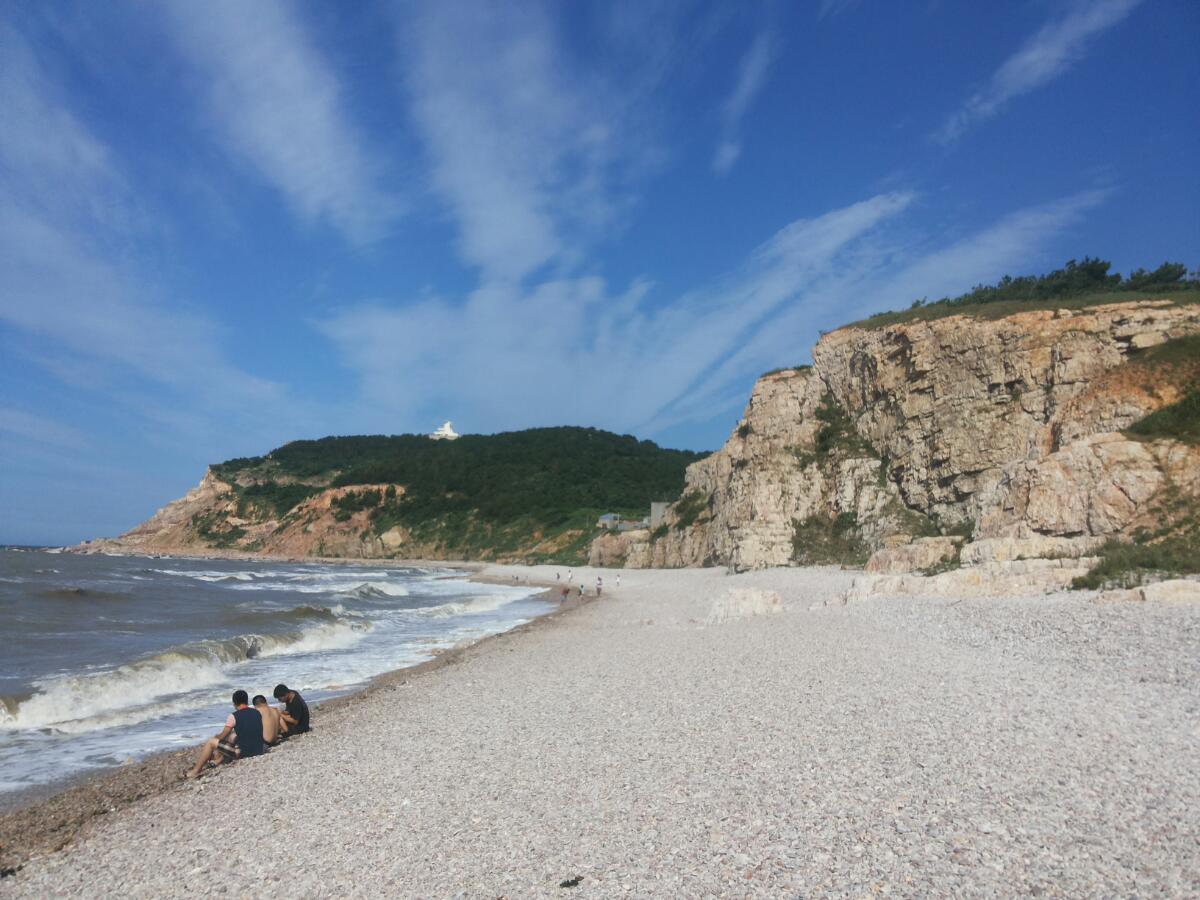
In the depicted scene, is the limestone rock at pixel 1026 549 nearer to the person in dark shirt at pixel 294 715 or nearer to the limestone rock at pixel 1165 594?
the limestone rock at pixel 1165 594

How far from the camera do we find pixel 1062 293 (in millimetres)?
44438

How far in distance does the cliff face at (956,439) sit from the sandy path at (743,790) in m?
10.8

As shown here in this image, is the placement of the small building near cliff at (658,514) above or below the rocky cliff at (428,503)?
below

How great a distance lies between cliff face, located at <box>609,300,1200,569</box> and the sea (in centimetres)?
1635

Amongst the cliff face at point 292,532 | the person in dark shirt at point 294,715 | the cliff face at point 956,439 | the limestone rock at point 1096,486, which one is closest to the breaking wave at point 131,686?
the person in dark shirt at point 294,715

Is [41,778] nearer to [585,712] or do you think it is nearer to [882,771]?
[585,712]

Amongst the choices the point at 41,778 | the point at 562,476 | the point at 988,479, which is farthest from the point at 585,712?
the point at 562,476

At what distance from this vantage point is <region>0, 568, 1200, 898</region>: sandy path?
4262mm

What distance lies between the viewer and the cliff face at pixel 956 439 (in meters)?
20.1

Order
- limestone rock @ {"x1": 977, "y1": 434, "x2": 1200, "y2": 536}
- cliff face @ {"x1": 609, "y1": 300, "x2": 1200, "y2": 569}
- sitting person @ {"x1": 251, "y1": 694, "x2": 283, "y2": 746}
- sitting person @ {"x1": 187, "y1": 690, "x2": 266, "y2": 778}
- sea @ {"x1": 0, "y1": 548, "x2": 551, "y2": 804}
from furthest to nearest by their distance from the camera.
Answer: cliff face @ {"x1": 609, "y1": 300, "x2": 1200, "y2": 569} → limestone rock @ {"x1": 977, "y1": 434, "x2": 1200, "y2": 536} → sea @ {"x1": 0, "y1": 548, "x2": 551, "y2": 804} → sitting person @ {"x1": 251, "y1": 694, "x2": 283, "y2": 746} → sitting person @ {"x1": 187, "y1": 690, "x2": 266, "y2": 778}

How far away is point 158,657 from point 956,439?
3185 centimetres

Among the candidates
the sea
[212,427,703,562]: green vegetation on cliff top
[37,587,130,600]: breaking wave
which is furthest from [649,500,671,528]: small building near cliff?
[37,587,130,600]: breaking wave

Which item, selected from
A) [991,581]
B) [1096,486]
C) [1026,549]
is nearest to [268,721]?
[991,581]

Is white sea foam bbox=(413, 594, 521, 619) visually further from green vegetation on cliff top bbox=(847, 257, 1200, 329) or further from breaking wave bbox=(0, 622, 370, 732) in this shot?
green vegetation on cliff top bbox=(847, 257, 1200, 329)
